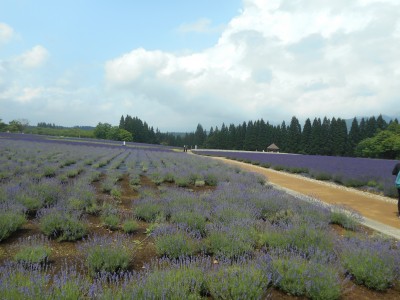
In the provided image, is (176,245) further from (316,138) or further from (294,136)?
(294,136)

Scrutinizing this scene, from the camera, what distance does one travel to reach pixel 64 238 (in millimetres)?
4941

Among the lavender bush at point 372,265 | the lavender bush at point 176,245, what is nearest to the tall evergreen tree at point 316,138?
the lavender bush at point 372,265

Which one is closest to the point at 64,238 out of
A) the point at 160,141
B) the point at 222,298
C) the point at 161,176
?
the point at 222,298

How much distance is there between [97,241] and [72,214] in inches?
57.0

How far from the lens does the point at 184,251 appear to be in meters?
4.27

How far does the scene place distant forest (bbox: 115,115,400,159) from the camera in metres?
61.8

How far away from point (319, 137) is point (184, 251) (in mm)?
73625

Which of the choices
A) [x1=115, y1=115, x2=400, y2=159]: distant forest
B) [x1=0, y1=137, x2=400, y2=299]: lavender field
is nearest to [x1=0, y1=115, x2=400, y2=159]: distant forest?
[x1=115, y1=115, x2=400, y2=159]: distant forest

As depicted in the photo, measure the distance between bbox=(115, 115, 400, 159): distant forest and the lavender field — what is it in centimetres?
6305

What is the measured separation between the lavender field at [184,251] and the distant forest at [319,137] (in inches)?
2482

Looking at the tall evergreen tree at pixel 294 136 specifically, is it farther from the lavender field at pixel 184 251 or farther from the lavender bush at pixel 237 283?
the lavender bush at pixel 237 283

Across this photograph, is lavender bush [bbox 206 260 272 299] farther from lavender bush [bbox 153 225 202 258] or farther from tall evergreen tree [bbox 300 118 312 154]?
tall evergreen tree [bbox 300 118 312 154]

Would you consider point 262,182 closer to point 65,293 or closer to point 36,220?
point 36,220

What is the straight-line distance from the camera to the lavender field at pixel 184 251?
3023mm
